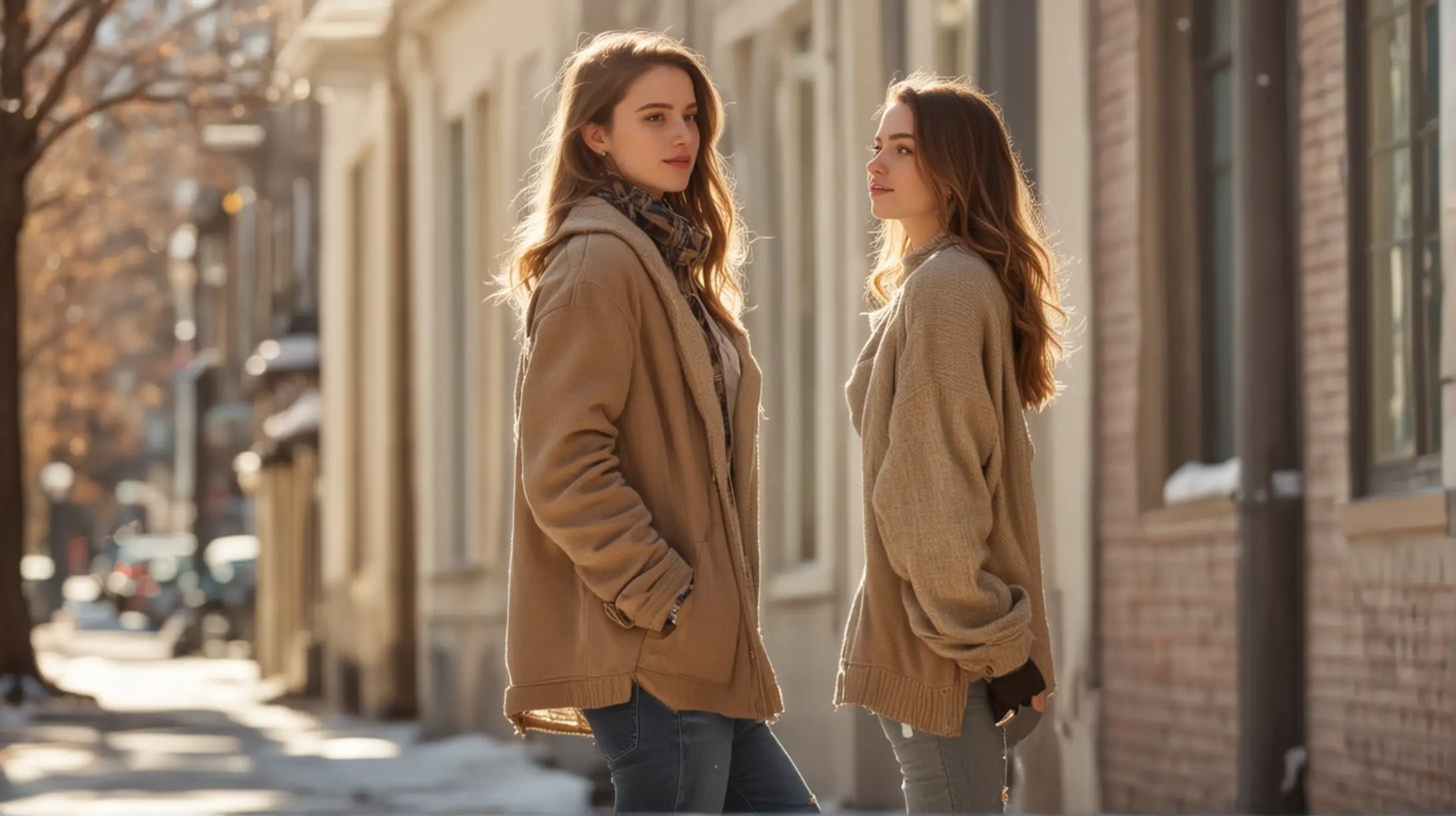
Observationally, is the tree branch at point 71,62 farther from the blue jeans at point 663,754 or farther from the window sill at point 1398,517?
the blue jeans at point 663,754

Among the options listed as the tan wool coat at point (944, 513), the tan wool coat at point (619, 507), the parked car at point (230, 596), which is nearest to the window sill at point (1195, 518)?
the tan wool coat at point (944, 513)

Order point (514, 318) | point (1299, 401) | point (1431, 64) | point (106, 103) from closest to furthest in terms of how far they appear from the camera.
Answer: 1. point (1431, 64)
2. point (1299, 401)
3. point (514, 318)
4. point (106, 103)

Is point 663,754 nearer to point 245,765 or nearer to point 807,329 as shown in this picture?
point 807,329

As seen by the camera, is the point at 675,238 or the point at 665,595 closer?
the point at 665,595

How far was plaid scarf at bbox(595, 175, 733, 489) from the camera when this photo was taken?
4.88 m

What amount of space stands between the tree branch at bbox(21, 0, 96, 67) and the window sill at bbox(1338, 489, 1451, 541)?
15.4m

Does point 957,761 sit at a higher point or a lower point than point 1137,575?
lower

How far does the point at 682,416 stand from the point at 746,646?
39 centimetres

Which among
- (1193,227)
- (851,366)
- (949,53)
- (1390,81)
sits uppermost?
(949,53)

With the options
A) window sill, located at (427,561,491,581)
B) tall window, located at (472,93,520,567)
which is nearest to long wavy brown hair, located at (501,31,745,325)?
tall window, located at (472,93,520,567)

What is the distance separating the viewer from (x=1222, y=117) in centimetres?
1045

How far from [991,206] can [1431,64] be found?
3.95m

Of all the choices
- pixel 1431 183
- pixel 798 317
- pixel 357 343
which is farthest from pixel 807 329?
pixel 357 343

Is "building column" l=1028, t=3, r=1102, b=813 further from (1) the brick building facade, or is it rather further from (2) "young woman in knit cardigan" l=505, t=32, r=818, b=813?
(2) "young woman in knit cardigan" l=505, t=32, r=818, b=813
